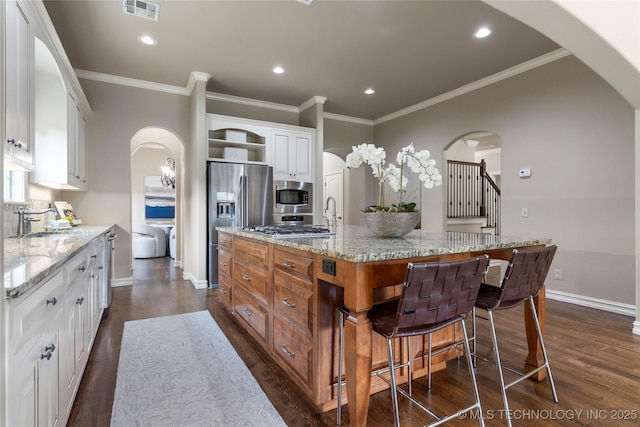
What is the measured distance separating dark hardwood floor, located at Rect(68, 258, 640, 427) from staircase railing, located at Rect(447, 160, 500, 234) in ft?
11.5

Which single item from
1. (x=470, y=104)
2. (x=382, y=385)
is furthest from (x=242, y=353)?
(x=470, y=104)

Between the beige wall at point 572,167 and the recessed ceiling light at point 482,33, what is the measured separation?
3.70 ft

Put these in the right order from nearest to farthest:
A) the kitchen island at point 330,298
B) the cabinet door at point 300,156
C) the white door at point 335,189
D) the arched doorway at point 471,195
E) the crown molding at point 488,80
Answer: the kitchen island at point 330,298 < the crown molding at point 488,80 < the cabinet door at point 300,156 < the arched doorway at point 471,195 < the white door at point 335,189

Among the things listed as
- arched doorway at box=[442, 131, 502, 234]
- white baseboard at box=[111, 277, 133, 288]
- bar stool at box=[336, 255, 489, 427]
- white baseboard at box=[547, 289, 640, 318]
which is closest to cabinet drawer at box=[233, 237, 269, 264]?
bar stool at box=[336, 255, 489, 427]

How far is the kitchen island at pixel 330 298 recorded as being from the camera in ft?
4.84

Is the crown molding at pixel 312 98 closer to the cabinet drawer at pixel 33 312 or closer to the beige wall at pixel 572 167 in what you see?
the beige wall at pixel 572 167

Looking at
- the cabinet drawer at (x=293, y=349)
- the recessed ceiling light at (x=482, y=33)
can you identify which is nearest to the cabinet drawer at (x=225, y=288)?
the cabinet drawer at (x=293, y=349)

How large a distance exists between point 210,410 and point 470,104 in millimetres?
5009

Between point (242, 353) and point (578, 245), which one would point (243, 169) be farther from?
point (578, 245)

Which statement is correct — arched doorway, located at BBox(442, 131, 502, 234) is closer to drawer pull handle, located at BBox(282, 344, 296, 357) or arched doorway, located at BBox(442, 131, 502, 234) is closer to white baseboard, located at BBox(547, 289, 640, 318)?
white baseboard, located at BBox(547, 289, 640, 318)

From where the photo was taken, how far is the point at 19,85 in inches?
78.2

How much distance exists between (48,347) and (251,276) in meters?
1.41

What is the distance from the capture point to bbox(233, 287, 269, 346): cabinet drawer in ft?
7.88

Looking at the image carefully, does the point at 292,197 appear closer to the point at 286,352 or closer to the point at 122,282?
the point at 122,282
